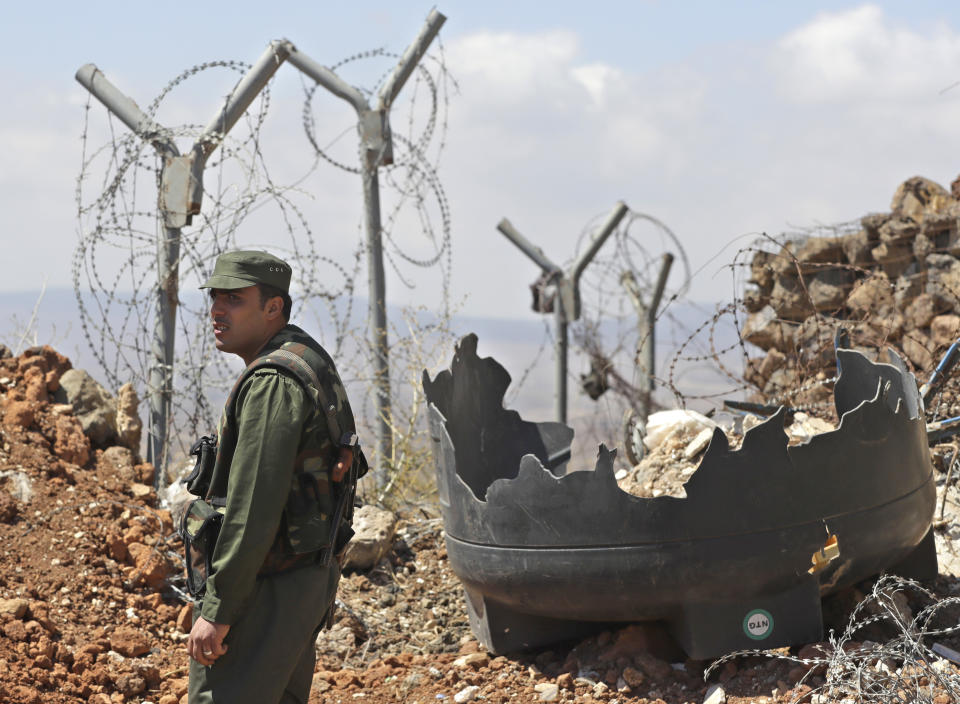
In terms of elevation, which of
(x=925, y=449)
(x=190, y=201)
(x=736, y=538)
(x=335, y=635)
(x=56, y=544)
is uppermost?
(x=190, y=201)

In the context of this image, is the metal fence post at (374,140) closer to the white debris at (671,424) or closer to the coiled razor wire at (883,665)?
the white debris at (671,424)

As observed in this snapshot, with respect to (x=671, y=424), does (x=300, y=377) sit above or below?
above

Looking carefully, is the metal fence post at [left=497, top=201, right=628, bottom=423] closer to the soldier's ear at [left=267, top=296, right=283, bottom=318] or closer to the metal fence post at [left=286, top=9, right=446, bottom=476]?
the metal fence post at [left=286, top=9, right=446, bottom=476]

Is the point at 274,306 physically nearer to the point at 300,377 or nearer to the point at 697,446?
the point at 300,377

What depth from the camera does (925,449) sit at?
12.9ft

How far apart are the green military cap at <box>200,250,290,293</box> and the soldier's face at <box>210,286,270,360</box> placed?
4 cm

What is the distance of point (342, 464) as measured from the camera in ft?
A: 8.95

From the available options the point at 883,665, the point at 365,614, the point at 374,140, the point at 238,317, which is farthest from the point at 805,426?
the point at 374,140

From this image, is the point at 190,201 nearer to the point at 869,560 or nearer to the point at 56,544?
the point at 56,544

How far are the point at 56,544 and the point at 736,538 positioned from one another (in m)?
3.12

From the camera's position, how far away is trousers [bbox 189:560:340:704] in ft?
8.53

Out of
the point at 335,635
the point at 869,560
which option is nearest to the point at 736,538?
the point at 869,560

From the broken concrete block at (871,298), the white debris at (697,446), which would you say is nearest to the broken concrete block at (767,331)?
the broken concrete block at (871,298)

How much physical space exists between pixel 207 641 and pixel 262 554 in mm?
258
